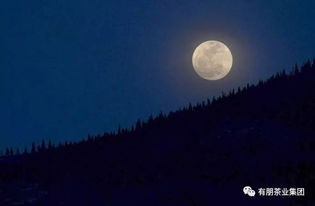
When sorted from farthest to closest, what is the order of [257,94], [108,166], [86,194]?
[257,94] → [108,166] → [86,194]

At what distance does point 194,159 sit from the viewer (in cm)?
11850

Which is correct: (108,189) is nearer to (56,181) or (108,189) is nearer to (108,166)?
(56,181)

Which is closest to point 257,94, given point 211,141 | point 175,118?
point 175,118

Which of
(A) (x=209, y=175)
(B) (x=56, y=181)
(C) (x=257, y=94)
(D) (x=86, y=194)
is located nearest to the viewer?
(D) (x=86, y=194)

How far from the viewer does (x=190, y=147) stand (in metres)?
138

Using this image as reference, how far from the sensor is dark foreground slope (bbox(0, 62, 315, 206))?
270 feet

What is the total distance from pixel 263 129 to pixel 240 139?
10.3 meters

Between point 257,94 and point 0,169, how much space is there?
89.5m

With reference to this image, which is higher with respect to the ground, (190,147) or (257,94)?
(257,94)

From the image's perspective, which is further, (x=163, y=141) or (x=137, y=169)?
(x=163, y=141)

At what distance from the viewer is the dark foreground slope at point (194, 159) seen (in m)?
82.2

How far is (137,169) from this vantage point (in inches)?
4601

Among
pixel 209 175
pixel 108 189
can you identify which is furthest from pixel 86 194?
pixel 209 175

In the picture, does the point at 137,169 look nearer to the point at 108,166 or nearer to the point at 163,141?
the point at 108,166
